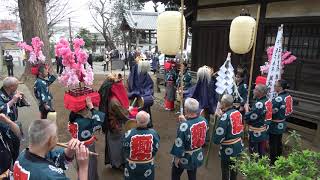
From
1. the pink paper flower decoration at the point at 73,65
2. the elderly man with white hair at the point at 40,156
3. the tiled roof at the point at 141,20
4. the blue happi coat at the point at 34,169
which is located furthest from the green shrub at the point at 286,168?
the tiled roof at the point at 141,20

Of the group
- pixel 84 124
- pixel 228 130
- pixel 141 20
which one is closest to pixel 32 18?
pixel 84 124

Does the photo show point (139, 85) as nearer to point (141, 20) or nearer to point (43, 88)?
point (43, 88)

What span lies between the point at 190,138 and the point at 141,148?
690 millimetres

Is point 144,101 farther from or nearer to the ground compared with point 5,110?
nearer to the ground

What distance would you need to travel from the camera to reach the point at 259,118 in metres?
5.08

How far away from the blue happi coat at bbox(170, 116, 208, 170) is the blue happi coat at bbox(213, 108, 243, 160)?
33 cm

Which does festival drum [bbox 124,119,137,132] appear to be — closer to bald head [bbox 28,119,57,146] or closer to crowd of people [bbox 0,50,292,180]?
crowd of people [bbox 0,50,292,180]

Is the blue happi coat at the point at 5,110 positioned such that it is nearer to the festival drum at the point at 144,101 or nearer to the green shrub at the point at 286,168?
the festival drum at the point at 144,101

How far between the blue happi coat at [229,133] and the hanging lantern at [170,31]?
1.57 meters

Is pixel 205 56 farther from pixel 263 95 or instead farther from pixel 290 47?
pixel 263 95

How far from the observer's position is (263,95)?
5.02 metres

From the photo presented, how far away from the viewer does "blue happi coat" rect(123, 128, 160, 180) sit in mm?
4020

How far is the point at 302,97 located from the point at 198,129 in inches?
170

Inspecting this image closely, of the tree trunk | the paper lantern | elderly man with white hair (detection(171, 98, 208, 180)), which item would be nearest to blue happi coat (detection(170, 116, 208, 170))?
elderly man with white hair (detection(171, 98, 208, 180))
